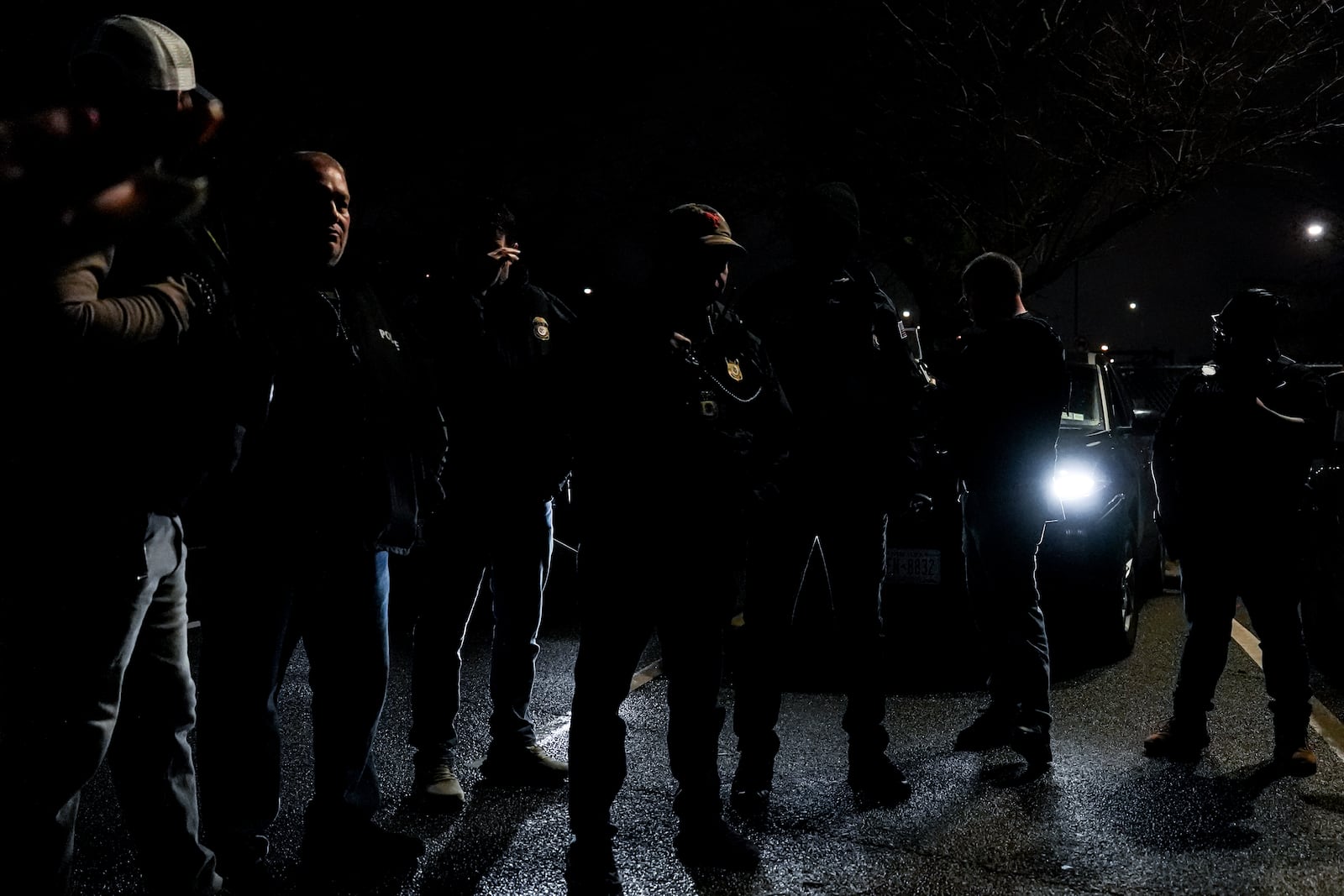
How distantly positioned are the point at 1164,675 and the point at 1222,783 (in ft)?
5.55

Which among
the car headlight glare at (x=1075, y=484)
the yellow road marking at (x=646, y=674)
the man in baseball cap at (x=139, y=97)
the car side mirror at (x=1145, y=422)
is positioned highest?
the man in baseball cap at (x=139, y=97)

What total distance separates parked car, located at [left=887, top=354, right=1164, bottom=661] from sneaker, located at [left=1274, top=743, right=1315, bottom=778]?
1406 millimetres

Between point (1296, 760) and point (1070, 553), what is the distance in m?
1.51

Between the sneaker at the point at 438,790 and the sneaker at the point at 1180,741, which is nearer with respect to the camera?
the sneaker at the point at 438,790

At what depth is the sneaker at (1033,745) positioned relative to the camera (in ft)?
12.7

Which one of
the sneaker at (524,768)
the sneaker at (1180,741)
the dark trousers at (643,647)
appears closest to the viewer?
the dark trousers at (643,647)

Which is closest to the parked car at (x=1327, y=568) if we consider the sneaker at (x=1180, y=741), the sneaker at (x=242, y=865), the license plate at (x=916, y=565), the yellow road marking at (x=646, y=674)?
the sneaker at (x=1180, y=741)

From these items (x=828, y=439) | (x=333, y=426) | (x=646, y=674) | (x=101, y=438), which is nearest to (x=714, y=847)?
(x=828, y=439)

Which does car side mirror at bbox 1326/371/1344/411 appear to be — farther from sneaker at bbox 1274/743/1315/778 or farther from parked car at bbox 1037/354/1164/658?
sneaker at bbox 1274/743/1315/778

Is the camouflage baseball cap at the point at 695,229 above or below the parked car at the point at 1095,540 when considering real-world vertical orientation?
above

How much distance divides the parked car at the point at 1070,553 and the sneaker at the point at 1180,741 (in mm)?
1162

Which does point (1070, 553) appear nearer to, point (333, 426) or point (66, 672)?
point (333, 426)

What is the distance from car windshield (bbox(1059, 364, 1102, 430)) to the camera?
6.46 meters

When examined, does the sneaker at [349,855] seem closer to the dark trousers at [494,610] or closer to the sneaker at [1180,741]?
the dark trousers at [494,610]
